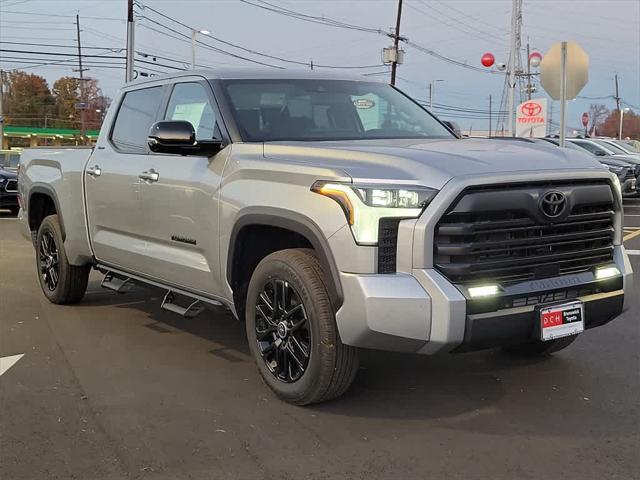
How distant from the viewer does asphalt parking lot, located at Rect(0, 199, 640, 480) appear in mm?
3361

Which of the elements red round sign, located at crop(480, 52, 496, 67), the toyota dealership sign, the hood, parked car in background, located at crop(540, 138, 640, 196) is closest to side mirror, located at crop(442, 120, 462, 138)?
the hood

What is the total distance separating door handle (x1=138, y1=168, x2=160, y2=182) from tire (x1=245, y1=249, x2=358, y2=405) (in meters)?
1.23

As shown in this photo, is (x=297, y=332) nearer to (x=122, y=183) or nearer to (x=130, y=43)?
(x=122, y=183)

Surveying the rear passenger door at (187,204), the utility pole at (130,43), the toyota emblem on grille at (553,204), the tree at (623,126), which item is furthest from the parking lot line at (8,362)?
the tree at (623,126)

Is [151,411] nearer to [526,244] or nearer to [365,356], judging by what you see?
[365,356]

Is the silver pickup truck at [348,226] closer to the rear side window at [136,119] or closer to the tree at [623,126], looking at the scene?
the rear side window at [136,119]

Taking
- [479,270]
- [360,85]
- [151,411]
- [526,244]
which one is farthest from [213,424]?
[360,85]

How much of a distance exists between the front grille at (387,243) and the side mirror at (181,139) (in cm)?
147

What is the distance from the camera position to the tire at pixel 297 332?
3748mm

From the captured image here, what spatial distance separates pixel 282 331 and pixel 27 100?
101 meters

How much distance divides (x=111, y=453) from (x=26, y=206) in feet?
13.8

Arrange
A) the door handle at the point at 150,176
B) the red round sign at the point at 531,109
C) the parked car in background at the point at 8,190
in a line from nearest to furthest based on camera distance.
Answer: the door handle at the point at 150,176, the parked car in background at the point at 8,190, the red round sign at the point at 531,109

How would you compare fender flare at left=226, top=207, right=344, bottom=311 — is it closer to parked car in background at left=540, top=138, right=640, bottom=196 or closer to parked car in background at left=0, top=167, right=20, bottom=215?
parked car in background at left=0, top=167, right=20, bottom=215

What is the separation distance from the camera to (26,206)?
702cm
